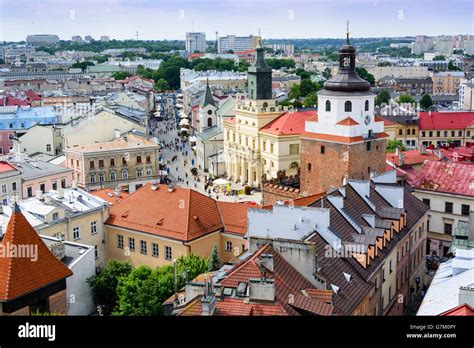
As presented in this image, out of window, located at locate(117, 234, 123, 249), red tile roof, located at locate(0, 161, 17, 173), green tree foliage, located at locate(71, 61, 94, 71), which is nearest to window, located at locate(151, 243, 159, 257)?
window, located at locate(117, 234, 123, 249)

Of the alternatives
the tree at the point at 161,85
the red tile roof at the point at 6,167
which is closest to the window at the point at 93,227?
the red tile roof at the point at 6,167

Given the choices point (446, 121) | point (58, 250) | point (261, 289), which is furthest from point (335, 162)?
point (446, 121)

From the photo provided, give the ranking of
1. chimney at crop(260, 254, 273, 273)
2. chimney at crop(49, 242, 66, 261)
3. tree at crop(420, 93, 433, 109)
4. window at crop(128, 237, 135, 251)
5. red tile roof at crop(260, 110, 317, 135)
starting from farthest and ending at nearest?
1. tree at crop(420, 93, 433, 109)
2. red tile roof at crop(260, 110, 317, 135)
3. window at crop(128, 237, 135, 251)
4. chimney at crop(49, 242, 66, 261)
5. chimney at crop(260, 254, 273, 273)

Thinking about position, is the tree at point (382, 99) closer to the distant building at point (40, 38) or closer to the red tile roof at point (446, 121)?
the red tile roof at point (446, 121)

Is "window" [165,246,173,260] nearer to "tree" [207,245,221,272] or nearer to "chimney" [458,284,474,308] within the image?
"tree" [207,245,221,272]

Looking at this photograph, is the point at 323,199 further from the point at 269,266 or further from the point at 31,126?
the point at 31,126
